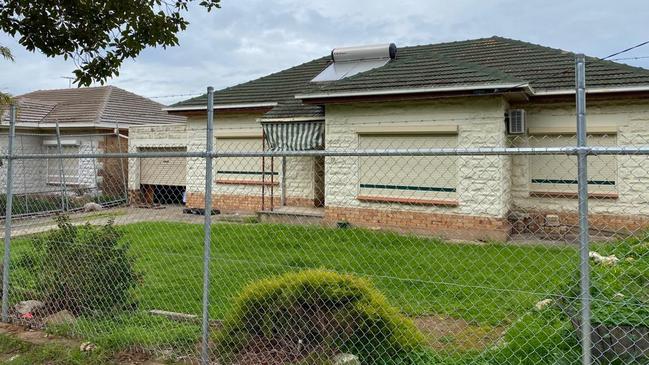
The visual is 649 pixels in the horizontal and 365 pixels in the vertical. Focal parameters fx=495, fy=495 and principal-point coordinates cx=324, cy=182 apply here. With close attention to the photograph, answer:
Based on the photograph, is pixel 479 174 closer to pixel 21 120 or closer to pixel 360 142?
pixel 360 142

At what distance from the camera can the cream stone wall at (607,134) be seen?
33.8ft

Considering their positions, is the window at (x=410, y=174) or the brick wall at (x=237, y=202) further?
the brick wall at (x=237, y=202)

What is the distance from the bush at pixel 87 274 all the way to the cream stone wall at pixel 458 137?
22.8 feet

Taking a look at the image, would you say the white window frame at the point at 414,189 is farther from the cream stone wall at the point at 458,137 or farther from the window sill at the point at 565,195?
the window sill at the point at 565,195

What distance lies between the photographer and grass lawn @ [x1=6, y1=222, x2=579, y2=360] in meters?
4.95

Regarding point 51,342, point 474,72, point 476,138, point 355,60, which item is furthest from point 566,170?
point 51,342

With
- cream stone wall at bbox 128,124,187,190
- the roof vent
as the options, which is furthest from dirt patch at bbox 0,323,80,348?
cream stone wall at bbox 128,124,187,190

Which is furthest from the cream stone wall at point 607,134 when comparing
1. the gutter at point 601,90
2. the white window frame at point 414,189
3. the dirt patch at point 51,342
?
the dirt patch at point 51,342

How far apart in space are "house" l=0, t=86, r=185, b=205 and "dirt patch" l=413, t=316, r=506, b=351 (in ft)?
44.8

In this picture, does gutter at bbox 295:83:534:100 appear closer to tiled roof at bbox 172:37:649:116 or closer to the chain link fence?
tiled roof at bbox 172:37:649:116

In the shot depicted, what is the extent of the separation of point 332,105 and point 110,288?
26.2ft

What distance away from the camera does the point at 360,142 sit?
470 inches

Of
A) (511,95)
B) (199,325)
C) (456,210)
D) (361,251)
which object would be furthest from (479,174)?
(199,325)

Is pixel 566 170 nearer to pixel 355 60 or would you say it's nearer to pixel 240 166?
pixel 355 60
